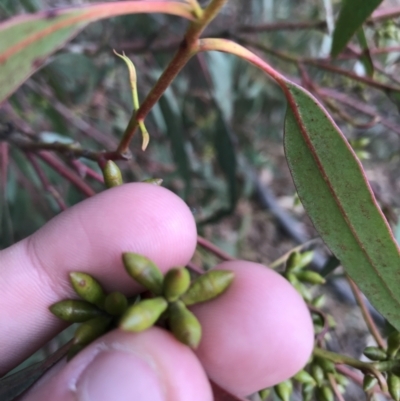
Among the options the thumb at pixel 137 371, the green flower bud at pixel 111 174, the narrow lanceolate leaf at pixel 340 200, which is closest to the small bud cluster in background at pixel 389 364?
the narrow lanceolate leaf at pixel 340 200

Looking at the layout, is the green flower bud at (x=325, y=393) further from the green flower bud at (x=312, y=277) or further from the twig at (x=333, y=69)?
the twig at (x=333, y=69)

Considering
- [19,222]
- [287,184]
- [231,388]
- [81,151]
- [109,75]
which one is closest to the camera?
[231,388]

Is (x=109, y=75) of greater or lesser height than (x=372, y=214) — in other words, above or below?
below

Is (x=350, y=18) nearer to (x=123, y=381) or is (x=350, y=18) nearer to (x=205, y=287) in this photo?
(x=205, y=287)

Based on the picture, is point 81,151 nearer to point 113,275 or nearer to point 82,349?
point 113,275

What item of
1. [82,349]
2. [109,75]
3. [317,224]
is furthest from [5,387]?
[109,75]

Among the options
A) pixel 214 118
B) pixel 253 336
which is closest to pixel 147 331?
pixel 253 336

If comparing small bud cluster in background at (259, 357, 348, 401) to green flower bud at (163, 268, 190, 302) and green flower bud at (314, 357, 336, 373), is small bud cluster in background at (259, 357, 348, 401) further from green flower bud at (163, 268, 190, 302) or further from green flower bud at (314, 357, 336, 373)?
green flower bud at (163, 268, 190, 302)
